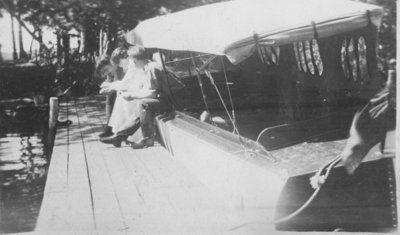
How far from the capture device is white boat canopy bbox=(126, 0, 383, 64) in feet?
11.3

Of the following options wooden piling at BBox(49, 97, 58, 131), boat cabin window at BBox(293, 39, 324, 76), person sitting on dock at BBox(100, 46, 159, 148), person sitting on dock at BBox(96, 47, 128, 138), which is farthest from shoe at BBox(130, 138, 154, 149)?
boat cabin window at BBox(293, 39, 324, 76)

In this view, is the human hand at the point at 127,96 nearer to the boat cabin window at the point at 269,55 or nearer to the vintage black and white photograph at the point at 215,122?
the vintage black and white photograph at the point at 215,122

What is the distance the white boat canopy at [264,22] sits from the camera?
3449 millimetres

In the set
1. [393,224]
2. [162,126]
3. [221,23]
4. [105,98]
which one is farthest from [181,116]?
[393,224]

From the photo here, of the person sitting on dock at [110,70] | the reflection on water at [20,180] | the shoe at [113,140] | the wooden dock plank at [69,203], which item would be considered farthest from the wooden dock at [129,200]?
the person sitting on dock at [110,70]

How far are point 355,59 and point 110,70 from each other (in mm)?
2531

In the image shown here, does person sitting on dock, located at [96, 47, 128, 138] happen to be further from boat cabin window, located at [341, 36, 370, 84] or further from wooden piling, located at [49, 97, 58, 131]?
boat cabin window, located at [341, 36, 370, 84]

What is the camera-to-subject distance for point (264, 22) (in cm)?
358

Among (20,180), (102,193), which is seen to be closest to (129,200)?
(102,193)

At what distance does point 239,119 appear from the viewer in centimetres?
461

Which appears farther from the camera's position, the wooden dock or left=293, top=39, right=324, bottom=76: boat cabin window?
left=293, top=39, right=324, bottom=76: boat cabin window

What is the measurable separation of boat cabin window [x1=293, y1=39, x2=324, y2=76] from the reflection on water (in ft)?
10.1

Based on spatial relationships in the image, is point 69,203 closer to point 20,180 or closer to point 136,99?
point 136,99

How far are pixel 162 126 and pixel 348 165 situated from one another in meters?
2.32
